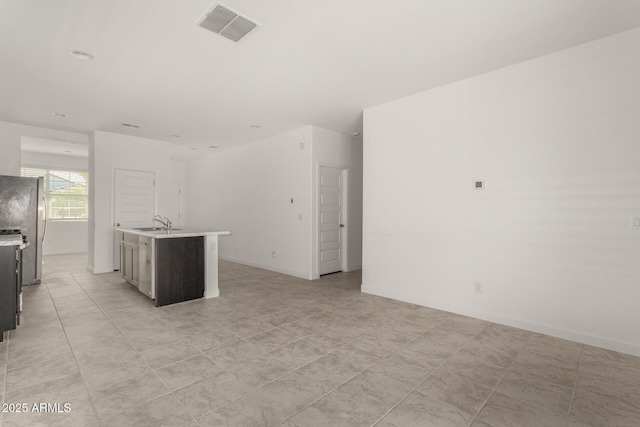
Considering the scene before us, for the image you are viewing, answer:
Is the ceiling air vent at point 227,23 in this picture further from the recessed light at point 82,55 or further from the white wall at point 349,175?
the white wall at point 349,175

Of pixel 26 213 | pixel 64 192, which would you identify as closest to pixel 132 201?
pixel 26 213

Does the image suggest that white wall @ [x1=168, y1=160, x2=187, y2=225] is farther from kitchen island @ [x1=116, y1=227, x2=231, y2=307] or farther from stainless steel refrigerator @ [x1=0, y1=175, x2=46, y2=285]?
kitchen island @ [x1=116, y1=227, x2=231, y2=307]

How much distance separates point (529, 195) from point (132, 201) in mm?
6866

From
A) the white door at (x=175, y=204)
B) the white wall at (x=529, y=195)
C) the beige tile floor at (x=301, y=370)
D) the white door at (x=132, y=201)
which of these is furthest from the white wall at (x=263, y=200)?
the beige tile floor at (x=301, y=370)

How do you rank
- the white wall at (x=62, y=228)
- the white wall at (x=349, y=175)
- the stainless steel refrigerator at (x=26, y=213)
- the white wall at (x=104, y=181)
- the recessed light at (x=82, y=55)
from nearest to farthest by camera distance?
1. the recessed light at (x=82, y=55)
2. the stainless steel refrigerator at (x=26, y=213)
3. the white wall at (x=349, y=175)
4. the white wall at (x=104, y=181)
5. the white wall at (x=62, y=228)

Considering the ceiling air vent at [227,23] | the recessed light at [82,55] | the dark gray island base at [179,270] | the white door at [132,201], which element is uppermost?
the recessed light at [82,55]

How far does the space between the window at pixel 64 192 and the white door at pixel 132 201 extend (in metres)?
3.87

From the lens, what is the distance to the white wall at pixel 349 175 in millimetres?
5770

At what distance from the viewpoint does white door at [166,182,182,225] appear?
30.9ft

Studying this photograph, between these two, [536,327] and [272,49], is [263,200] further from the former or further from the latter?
[536,327]

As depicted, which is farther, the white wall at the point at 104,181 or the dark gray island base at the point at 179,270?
the white wall at the point at 104,181

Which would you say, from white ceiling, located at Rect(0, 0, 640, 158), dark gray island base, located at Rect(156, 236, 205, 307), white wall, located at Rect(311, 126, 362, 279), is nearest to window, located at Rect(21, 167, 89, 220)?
white ceiling, located at Rect(0, 0, 640, 158)

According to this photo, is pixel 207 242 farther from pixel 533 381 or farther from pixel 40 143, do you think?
pixel 40 143

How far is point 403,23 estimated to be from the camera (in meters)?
2.63
